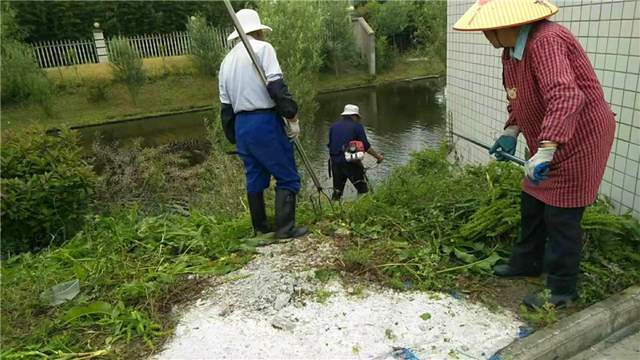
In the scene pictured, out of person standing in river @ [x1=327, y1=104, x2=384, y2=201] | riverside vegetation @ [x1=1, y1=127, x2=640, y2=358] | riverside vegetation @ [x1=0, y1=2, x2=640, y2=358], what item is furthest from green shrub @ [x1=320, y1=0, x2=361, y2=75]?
riverside vegetation @ [x1=1, y1=127, x2=640, y2=358]

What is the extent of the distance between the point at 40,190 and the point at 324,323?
3.10 metres

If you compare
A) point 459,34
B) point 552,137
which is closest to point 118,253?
point 552,137

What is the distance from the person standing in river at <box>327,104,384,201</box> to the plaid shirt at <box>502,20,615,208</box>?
393cm

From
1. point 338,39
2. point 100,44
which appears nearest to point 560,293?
point 338,39

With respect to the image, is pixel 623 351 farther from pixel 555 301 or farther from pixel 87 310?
pixel 87 310

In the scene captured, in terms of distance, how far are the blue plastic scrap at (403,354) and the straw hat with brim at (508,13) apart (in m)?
1.69

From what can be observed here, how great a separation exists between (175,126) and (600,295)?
679 inches

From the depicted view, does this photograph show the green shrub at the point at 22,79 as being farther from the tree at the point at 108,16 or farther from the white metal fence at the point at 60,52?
the tree at the point at 108,16

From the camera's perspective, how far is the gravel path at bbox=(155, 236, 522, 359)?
2.42 m

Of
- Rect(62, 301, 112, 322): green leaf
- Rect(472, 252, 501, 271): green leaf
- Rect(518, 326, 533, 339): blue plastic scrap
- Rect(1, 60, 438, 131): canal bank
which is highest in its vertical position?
Rect(62, 301, 112, 322): green leaf

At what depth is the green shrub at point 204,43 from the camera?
835 inches

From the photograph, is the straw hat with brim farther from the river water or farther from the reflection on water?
the river water

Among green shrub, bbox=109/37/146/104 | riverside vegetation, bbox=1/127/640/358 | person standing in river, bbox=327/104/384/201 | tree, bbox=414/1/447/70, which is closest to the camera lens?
riverside vegetation, bbox=1/127/640/358

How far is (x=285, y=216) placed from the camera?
3.66 metres
